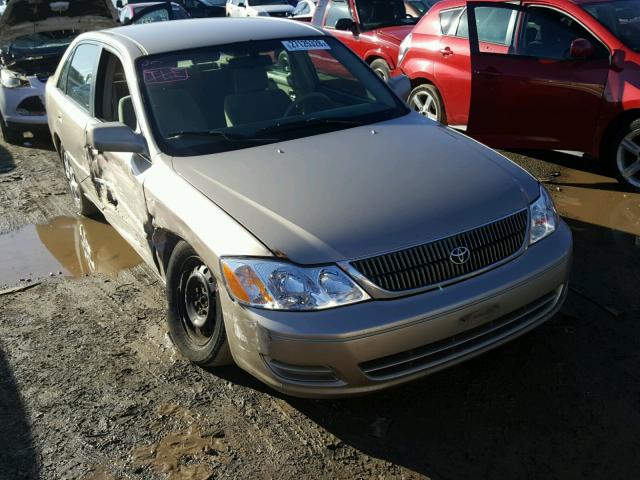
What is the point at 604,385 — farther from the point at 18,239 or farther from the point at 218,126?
the point at 18,239

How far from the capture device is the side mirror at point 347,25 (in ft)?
33.8

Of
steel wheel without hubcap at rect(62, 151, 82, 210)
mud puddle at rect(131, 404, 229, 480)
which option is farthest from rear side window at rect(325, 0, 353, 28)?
mud puddle at rect(131, 404, 229, 480)

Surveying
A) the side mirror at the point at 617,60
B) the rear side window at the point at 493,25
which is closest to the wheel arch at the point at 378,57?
the rear side window at the point at 493,25

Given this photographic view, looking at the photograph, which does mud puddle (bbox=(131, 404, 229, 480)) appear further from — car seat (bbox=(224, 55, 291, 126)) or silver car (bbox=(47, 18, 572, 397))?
car seat (bbox=(224, 55, 291, 126))

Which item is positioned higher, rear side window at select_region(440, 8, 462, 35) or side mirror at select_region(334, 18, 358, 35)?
rear side window at select_region(440, 8, 462, 35)

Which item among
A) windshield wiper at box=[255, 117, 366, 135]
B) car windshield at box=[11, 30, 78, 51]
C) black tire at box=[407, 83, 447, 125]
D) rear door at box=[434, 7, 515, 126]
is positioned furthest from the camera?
car windshield at box=[11, 30, 78, 51]

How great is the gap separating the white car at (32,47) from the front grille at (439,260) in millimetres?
6824

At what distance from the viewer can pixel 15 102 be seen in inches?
327

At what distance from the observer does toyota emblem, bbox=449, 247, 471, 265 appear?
114 inches

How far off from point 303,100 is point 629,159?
3337mm

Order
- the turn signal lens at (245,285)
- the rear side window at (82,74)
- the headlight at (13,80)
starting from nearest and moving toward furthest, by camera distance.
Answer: the turn signal lens at (245,285) → the rear side window at (82,74) → the headlight at (13,80)

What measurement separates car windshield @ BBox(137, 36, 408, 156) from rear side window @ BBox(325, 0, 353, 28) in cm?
669

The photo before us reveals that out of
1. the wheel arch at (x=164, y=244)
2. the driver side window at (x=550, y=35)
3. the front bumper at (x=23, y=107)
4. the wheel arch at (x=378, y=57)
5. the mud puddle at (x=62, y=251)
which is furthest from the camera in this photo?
the wheel arch at (x=378, y=57)

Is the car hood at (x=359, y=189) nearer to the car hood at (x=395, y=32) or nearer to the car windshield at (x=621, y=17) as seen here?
the car windshield at (x=621, y=17)
